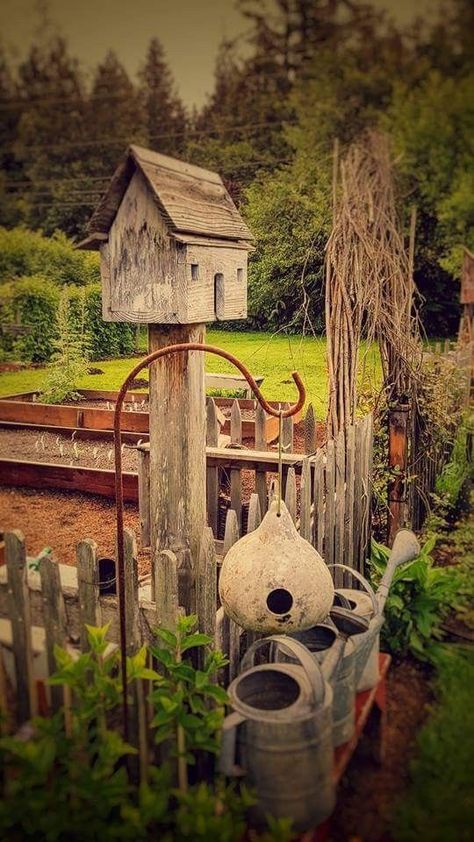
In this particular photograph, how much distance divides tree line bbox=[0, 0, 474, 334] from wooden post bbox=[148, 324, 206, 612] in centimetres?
105

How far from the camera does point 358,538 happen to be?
3688 millimetres

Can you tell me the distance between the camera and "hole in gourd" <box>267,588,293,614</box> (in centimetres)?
219

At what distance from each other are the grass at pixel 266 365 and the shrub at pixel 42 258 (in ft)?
2.17

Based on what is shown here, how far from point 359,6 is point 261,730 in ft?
8.28

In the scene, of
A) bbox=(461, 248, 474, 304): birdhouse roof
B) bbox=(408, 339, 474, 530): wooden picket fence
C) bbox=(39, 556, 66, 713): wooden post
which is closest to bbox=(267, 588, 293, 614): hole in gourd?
bbox=(39, 556, 66, 713): wooden post

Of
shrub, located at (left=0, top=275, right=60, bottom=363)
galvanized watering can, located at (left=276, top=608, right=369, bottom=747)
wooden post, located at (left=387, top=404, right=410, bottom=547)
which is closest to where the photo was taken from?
galvanized watering can, located at (left=276, top=608, right=369, bottom=747)

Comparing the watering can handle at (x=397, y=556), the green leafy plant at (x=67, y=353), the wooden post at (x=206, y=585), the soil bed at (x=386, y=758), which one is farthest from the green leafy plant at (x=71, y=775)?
the green leafy plant at (x=67, y=353)

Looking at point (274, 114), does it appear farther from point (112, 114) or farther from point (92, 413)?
point (92, 413)

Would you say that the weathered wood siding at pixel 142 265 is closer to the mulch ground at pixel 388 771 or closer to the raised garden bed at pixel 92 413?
the mulch ground at pixel 388 771

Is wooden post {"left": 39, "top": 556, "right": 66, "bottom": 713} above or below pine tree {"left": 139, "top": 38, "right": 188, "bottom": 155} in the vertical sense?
below

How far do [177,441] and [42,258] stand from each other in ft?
4.43

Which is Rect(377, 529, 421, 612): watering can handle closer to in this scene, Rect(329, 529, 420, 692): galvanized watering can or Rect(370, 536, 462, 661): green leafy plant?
Rect(329, 529, 420, 692): galvanized watering can

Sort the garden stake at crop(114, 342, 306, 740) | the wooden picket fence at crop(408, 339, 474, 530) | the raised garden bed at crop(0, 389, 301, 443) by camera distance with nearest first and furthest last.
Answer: the garden stake at crop(114, 342, 306, 740) → the wooden picket fence at crop(408, 339, 474, 530) → the raised garden bed at crop(0, 389, 301, 443)

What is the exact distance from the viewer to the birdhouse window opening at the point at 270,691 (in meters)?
2.03
